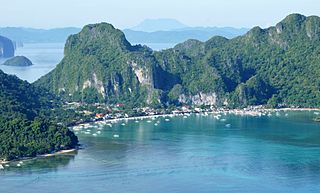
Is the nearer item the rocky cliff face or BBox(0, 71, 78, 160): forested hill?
BBox(0, 71, 78, 160): forested hill

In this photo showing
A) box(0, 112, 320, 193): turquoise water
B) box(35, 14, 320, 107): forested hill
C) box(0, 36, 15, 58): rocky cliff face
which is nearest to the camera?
box(0, 112, 320, 193): turquoise water

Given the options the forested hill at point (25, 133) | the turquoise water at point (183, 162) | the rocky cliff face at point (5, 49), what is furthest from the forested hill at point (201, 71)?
the rocky cliff face at point (5, 49)

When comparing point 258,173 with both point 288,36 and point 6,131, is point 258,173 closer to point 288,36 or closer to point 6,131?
point 6,131

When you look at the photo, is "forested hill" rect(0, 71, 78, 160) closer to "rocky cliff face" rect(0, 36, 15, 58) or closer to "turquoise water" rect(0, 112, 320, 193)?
"turquoise water" rect(0, 112, 320, 193)

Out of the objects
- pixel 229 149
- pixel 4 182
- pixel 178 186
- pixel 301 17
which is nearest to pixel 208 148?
pixel 229 149

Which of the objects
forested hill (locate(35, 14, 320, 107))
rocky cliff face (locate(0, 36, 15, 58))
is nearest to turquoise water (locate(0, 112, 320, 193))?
forested hill (locate(35, 14, 320, 107))

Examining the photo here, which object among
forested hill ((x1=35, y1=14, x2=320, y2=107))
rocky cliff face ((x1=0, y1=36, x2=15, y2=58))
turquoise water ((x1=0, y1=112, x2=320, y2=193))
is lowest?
turquoise water ((x1=0, y1=112, x2=320, y2=193))
